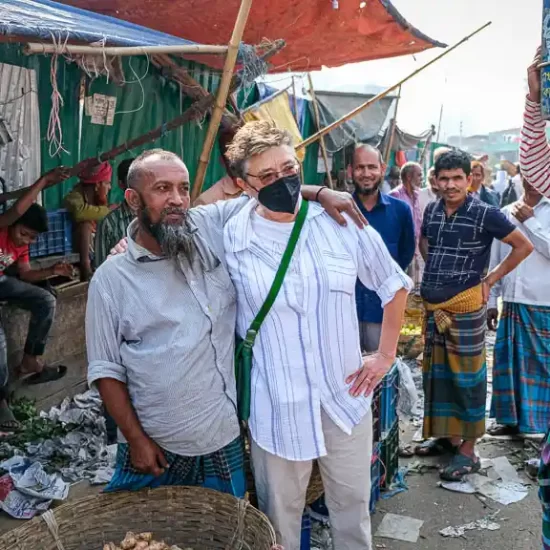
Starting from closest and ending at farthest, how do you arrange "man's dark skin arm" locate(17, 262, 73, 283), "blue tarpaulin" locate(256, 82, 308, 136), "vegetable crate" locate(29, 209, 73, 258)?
"man's dark skin arm" locate(17, 262, 73, 283) → "vegetable crate" locate(29, 209, 73, 258) → "blue tarpaulin" locate(256, 82, 308, 136)

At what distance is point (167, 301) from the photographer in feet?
7.38

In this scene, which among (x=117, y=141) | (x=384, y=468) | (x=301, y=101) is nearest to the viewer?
(x=384, y=468)

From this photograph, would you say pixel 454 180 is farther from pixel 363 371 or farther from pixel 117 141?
pixel 117 141

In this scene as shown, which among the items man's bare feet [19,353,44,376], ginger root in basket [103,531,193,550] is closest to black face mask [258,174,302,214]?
ginger root in basket [103,531,193,550]

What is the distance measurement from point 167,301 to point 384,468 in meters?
2.33

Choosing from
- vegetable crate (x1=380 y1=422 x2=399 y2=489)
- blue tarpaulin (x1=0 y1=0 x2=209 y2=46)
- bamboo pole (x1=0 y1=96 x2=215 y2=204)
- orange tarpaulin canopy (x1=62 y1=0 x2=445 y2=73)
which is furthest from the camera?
orange tarpaulin canopy (x1=62 y1=0 x2=445 y2=73)

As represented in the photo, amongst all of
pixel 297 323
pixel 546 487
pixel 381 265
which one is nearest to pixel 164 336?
pixel 297 323

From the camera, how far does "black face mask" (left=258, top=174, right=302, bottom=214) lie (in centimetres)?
235

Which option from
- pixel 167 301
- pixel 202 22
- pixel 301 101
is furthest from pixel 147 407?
pixel 301 101

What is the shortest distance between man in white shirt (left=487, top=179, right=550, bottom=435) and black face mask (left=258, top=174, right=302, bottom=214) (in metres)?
2.80

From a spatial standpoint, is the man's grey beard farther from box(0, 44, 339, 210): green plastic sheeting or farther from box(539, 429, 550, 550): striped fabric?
box(0, 44, 339, 210): green plastic sheeting

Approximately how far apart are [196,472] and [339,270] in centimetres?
100

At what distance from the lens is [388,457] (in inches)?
156

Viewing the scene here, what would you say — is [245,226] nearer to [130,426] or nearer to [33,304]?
[130,426]
